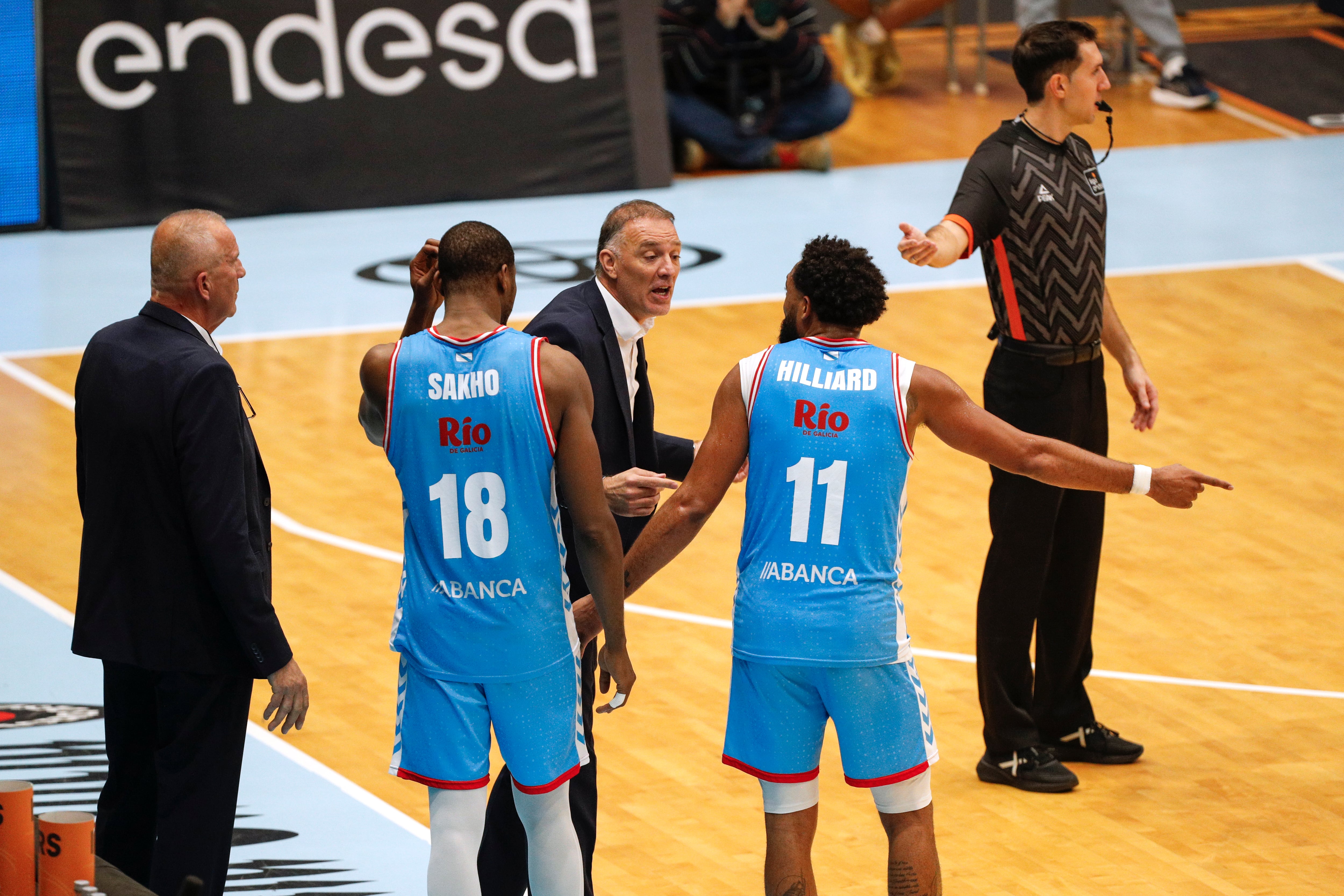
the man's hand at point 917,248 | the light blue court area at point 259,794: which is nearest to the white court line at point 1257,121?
the man's hand at point 917,248

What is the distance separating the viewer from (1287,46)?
18.9 m

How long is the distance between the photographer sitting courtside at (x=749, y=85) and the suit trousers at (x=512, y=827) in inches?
447

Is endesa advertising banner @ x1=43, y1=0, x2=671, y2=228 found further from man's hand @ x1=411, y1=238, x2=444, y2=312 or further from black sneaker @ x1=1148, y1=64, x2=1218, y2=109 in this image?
man's hand @ x1=411, y1=238, x2=444, y2=312

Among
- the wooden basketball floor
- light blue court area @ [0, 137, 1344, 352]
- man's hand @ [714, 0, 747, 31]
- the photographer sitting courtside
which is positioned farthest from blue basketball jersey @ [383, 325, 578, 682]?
the photographer sitting courtside

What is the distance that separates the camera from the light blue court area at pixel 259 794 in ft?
18.1

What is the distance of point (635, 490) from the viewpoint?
4.63 metres

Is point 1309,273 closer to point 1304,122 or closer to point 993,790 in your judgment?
point 1304,122

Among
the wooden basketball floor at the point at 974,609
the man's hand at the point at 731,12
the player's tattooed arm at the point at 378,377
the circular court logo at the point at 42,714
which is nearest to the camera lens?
the player's tattooed arm at the point at 378,377

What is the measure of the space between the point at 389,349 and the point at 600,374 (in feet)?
2.19

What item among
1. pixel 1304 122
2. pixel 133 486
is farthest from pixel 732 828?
pixel 1304 122

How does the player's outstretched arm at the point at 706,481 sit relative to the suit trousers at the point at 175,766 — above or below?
above

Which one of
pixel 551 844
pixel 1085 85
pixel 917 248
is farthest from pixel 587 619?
pixel 1085 85

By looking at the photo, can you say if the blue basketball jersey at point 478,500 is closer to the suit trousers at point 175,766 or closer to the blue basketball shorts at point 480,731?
the blue basketball shorts at point 480,731

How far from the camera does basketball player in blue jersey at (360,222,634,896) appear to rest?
166 inches
